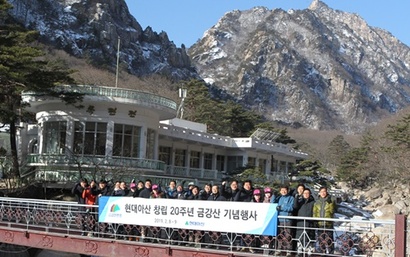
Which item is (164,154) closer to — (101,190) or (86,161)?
(86,161)

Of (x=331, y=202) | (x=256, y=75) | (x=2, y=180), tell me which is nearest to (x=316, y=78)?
(x=256, y=75)

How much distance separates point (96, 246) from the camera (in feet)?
39.8

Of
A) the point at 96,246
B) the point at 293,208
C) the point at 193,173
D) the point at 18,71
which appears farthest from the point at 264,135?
the point at 293,208

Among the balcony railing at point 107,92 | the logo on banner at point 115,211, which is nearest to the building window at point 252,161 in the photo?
the balcony railing at point 107,92

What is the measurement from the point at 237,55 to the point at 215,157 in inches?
5241

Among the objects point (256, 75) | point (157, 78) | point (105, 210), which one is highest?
point (256, 75)

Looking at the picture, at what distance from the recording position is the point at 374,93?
7234 inches

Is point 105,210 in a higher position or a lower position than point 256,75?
lower

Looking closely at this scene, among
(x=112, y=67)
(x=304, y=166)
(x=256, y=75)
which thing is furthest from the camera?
(x=256, y=75)

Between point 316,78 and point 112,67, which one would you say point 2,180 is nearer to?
point 112,67

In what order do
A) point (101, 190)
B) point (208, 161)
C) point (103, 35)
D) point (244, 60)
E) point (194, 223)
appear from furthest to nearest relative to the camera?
point (244, 60) < point (103, 35) < point (208, 161) < point (101, 190) < point (194, 223)

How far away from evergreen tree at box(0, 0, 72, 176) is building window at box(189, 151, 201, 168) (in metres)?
13.8

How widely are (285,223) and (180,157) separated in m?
25.3

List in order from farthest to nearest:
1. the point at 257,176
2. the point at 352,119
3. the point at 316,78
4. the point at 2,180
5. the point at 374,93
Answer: the point at 374,93
the point at 316,78
the point at 352,119
the point at 257,176
the point at 2,180
